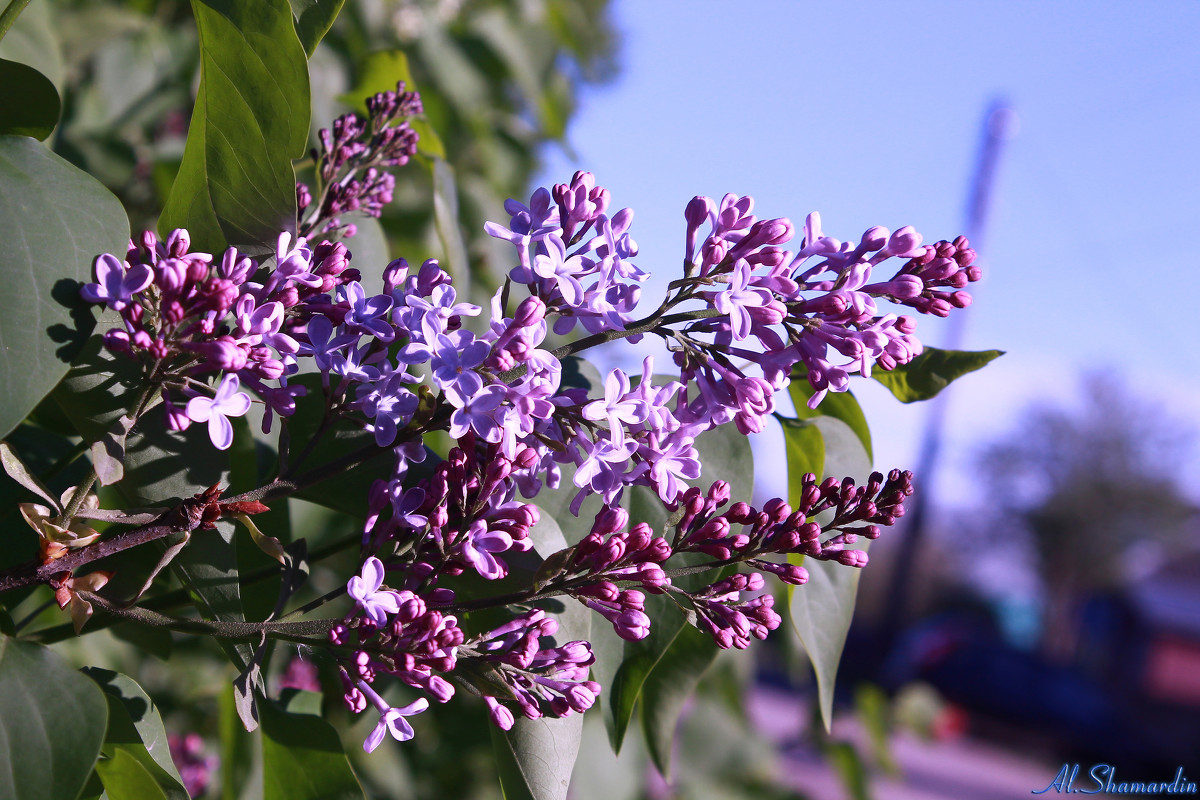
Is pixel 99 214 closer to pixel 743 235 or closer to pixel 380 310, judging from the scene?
pixel 380 310

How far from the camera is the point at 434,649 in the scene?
748 millimetres

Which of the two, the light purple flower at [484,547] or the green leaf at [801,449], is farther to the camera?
the green leaf at [801,449]

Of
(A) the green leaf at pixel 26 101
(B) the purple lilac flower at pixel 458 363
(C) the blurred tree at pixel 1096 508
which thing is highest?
(A) the green leaf at pixel 26 101

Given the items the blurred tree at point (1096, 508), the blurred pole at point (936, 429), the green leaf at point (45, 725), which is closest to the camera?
the green leaf at point (45, 725)


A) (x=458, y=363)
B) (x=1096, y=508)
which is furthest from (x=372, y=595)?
(x=1096, y=508)

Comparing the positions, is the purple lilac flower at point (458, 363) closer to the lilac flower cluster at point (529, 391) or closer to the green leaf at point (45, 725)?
the lilac flower cluster at point (529, 391)

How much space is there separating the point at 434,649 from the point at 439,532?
96mm

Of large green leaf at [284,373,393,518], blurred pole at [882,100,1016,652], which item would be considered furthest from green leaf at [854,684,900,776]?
blurred pole at [882,100,1016,652]

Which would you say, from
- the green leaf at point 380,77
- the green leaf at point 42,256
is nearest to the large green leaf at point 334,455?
the green leaf at point 42,256

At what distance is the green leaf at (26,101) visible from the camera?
88cm

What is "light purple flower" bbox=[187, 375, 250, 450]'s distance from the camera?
720 millimetres

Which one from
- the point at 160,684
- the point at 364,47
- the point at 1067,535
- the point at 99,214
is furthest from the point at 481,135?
the point at 1067,535

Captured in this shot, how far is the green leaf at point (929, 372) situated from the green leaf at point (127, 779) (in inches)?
35.0

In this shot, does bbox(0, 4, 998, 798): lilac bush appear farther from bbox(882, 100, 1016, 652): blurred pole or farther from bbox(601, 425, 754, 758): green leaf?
bbox(882, 100, 1016, 652): blurred pole
